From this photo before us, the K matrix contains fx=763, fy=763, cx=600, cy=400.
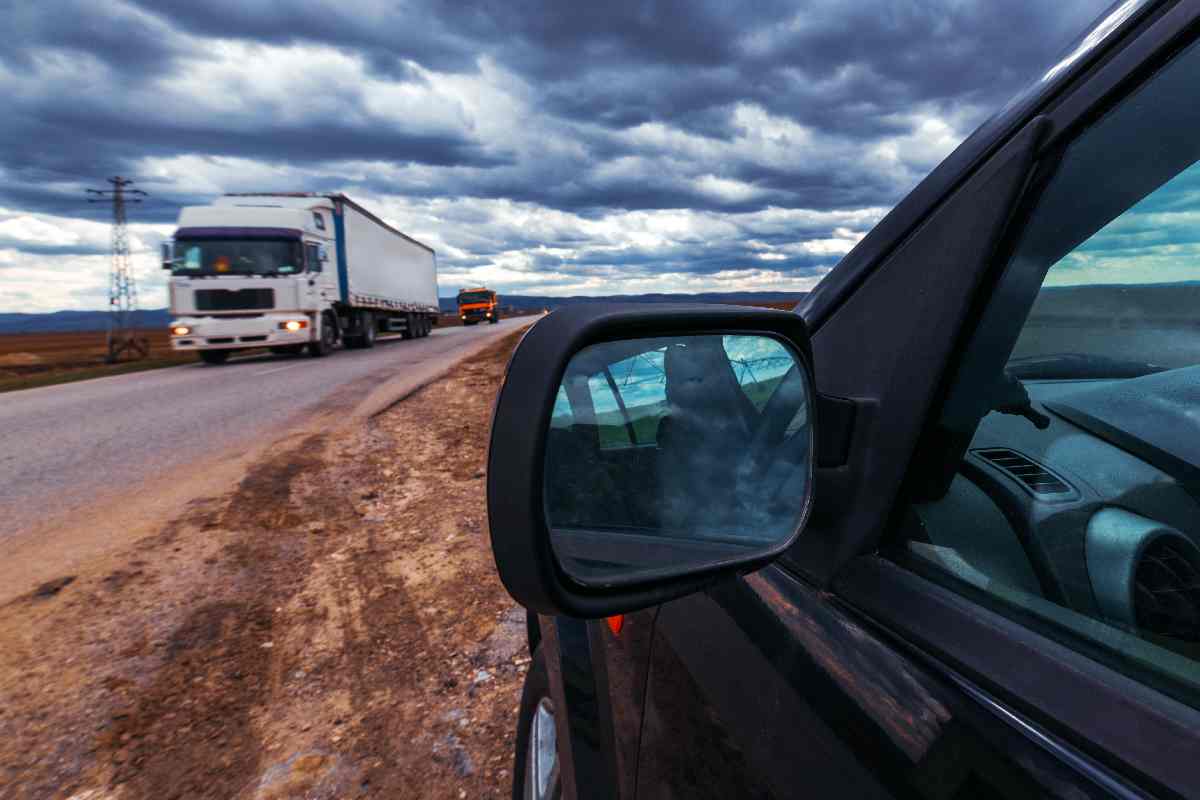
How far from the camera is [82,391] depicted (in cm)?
1414

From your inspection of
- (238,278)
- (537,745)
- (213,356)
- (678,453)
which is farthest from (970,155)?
(213,356)

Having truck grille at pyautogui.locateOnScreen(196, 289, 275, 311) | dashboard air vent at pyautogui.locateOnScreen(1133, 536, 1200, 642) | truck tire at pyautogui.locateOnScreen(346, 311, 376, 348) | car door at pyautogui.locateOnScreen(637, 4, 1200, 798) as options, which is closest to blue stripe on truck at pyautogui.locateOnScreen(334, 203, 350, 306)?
truck tire at pyautogui.locateOnScreen(346, 311, 376, 348)

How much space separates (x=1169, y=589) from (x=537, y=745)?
1.69 m

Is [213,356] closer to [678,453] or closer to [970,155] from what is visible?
[678,453]

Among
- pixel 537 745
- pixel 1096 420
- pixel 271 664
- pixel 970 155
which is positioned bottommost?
pixel 271 664

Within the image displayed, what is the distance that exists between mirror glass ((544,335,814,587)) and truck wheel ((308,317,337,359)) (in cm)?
2183

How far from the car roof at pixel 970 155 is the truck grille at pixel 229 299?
2054 centimetres

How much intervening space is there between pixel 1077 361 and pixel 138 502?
6.44m

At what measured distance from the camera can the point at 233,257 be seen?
19344 mm

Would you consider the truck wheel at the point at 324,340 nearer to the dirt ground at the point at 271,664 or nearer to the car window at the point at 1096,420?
the dirt ground at the point at 271,664

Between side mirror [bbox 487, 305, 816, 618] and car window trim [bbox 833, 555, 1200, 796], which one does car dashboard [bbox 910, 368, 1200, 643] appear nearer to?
car window trim [bbox 833, 555, 1200, 796]

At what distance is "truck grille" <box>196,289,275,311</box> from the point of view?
1930 cm

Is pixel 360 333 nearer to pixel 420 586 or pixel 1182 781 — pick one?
pixel 420 586

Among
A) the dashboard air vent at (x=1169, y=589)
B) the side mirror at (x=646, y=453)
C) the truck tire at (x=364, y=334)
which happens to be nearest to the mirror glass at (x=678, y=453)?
the side mirror at (x=646, y=453)
